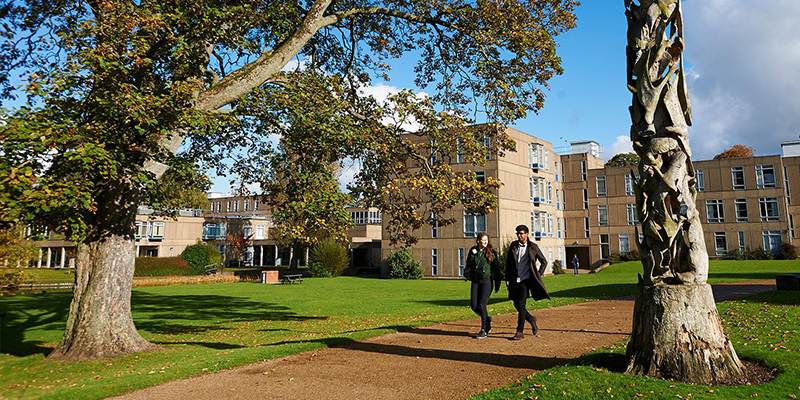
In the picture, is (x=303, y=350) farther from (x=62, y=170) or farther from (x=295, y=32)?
(x=295, y=32)

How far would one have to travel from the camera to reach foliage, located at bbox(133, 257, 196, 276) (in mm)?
41438

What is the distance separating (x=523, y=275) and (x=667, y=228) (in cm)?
338

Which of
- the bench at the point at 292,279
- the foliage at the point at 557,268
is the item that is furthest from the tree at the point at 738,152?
the bench at the point at 292,279

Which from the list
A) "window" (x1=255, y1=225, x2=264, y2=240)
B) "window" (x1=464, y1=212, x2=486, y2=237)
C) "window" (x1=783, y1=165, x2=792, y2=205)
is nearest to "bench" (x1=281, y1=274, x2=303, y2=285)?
"window" (x1=464, y1=212, x2=486, y2=237)

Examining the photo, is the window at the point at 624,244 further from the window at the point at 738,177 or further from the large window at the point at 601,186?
the window at the point at 738,177

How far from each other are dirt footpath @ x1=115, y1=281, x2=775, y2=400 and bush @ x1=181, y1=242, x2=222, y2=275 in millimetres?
38322

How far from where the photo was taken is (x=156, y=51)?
32.9 ft

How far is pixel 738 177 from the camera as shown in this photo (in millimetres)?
46125

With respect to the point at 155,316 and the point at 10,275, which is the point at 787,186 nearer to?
the point at 155,316

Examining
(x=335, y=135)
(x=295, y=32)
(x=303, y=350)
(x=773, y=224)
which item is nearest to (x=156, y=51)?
(x=295, y=32)

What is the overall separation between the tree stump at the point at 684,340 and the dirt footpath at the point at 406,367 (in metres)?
1.44

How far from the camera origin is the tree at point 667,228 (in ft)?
17.0

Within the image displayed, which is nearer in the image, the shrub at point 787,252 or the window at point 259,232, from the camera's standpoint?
the shrub at point 787,252

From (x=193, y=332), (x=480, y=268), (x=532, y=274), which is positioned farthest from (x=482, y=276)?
(x=193, y=332)
